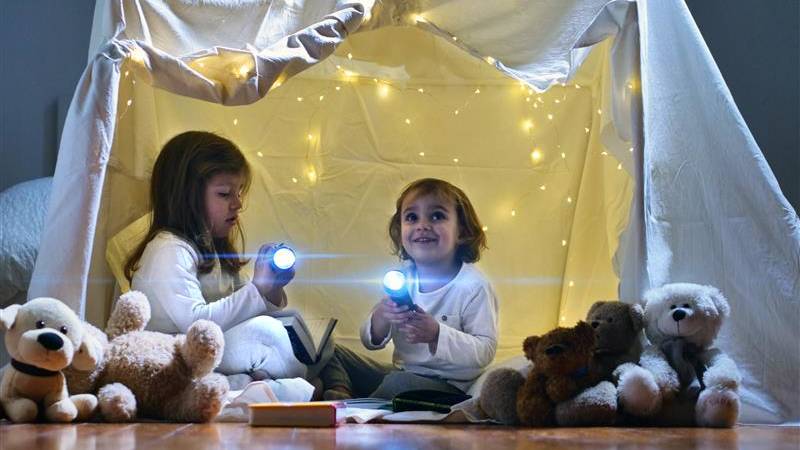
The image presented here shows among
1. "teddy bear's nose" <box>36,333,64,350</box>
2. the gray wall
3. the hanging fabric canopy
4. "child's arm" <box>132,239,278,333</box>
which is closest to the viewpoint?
"teddy bear's nose" <box>36,333,64,350</box>

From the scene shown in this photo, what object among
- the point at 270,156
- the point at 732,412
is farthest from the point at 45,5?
the point at 732,412

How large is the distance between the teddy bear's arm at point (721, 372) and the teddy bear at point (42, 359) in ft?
3.06

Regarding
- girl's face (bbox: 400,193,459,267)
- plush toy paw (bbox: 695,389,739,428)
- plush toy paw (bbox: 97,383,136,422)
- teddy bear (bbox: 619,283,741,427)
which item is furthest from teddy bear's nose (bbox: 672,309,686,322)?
plush toy paw (bbox: 97,383,136,422)

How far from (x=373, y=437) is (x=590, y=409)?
1.15 ft

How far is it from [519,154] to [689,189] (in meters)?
0.67

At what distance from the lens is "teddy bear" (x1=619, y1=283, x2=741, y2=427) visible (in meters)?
1.58

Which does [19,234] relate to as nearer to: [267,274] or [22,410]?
[267,274]

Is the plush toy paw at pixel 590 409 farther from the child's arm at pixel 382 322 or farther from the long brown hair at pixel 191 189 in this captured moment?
the long brown hair at pixel 191 189

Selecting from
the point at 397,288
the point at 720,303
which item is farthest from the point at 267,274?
the point at 720,303

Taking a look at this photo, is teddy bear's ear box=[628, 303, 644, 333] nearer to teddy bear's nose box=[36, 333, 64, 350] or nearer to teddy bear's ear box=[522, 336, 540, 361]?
teddy bear's ear box=[522, 336, 540, 361]

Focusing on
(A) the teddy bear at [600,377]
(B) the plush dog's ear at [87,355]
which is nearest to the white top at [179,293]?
(B) the plush dog's ear at [87,355]

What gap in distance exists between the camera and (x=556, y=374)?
5.24 ft

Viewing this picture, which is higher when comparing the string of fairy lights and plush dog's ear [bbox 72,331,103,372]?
the string of fairy lights

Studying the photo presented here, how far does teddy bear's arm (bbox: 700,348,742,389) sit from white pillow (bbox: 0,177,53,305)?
1327 mm
